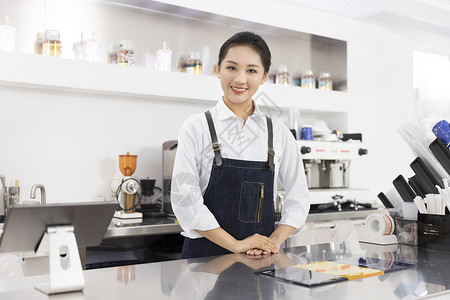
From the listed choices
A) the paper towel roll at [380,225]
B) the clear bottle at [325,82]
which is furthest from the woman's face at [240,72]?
the clear bottle at [325,82]

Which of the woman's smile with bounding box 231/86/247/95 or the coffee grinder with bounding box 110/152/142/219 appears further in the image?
the coffee grinder with bounding box 110/152/142/219

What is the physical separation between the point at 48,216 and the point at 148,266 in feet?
1.41

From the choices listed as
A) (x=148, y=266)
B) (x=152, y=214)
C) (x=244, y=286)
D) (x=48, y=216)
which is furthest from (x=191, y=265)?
(x=152, y=214)

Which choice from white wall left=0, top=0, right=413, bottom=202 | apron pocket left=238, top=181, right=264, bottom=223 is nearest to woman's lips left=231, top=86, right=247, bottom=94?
apron pocket left=238, top=181, right=264, bottom=223

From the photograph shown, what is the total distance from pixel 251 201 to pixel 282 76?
6.84 ft

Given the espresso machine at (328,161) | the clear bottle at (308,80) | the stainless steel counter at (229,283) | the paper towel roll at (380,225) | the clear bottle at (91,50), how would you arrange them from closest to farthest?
the stainless steel counter at (229,283), the paper towel roll at (380,225), the clear bottle at (91,50), the espresso machine at (328,161), the clear bottle at (308,80)

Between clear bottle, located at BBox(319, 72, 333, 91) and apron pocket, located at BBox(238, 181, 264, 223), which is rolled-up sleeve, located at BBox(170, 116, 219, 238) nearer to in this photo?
apron pocket, located at BBox(238, 181, 264, 223)

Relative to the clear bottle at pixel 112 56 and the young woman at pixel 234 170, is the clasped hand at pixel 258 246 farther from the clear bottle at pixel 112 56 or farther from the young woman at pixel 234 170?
the clear bottle at pixel 112 56

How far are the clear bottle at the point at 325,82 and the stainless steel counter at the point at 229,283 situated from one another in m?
2.59

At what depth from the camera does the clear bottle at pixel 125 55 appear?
3.08 meters

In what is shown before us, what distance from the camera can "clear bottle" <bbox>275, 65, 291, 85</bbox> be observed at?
3.81 m

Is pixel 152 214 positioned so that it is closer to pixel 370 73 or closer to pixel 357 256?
pixel 357 256

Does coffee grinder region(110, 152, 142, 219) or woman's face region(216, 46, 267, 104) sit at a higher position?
woman's face region(216, 46, 267, 104)

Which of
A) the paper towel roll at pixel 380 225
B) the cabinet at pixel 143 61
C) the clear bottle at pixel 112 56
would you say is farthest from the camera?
the clear bottle at pixel 112 56
